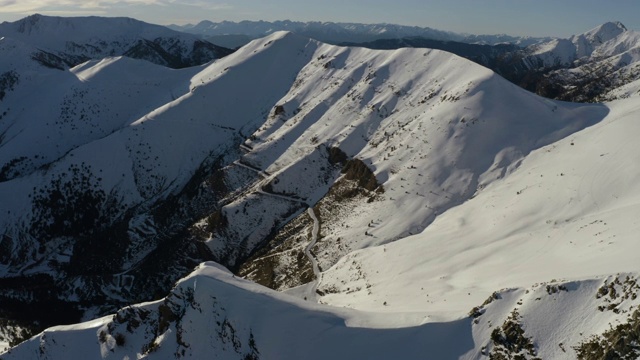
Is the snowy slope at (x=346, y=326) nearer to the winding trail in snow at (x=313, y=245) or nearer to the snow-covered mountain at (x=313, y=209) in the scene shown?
the snow-covered mountain at (x=313, y=209)

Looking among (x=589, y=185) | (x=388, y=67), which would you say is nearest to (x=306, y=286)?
(x=589, y=185)

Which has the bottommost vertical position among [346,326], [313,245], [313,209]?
[313,245]

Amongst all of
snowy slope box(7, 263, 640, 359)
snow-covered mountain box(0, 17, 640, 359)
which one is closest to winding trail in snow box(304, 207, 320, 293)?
snow-covered mountain box(0, 17, 640, 359)

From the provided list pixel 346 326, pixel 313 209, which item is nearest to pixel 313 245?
pixel 313 209

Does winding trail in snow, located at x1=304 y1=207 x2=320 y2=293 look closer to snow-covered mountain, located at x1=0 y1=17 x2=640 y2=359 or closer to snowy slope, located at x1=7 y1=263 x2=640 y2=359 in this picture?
snow-covered mountain, located at x1=0 y1=17 x2=640 y2=359

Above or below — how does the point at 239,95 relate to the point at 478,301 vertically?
above

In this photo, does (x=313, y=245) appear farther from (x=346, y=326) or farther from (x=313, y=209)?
(x=346, y=326)

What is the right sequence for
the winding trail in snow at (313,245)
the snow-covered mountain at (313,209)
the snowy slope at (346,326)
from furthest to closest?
the winding trail in snow at (313,245) → the snow-covered mountain at (313,209) → the snowy slope at (346,326)

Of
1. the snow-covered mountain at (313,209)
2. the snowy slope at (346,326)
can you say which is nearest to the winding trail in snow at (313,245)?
the snow-covered mountain at (313,209)

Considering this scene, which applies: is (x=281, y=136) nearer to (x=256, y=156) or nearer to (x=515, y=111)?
(x=256, y=156)
